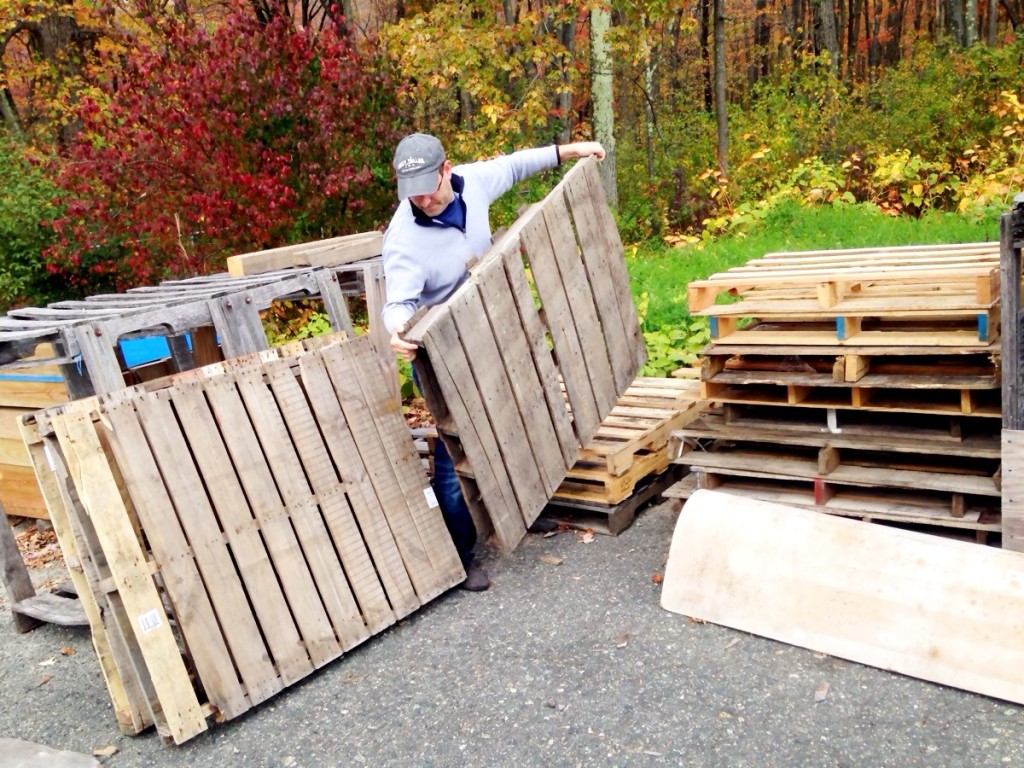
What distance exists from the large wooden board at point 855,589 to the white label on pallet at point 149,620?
2.37 metres

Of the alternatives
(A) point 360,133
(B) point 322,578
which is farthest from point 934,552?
(A) point 360,133

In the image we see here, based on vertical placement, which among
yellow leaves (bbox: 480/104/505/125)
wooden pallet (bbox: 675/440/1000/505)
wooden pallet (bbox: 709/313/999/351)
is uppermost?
yellow leaves (bbox: 480/104/505/125)

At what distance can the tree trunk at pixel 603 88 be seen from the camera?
1326 centimetres

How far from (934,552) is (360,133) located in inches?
325

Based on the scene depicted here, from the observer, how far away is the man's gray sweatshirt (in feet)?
15.3

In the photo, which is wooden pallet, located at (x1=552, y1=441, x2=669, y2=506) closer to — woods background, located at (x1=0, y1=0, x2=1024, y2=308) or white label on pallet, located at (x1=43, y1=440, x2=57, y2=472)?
white label on pallet, located at (x1=43, y1=440, x2=57, y2=472)

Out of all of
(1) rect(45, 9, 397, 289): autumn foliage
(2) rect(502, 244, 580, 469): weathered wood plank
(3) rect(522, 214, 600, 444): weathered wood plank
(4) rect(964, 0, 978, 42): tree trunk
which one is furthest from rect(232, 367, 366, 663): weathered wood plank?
(4) rect(964, 0, 978, 42): tree trunk

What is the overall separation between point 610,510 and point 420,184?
2.22 metres

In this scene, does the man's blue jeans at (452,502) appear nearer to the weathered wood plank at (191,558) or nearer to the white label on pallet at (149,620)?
the weathered wood plank at (191,558)

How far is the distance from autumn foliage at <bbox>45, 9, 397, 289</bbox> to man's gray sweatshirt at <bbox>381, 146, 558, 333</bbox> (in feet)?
16.3

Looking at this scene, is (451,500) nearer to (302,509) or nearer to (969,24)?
(302,509)

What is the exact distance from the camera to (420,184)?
179 inches

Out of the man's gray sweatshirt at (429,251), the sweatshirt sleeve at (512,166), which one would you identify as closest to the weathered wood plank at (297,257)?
the man's gray sweatshirt at (429,251)

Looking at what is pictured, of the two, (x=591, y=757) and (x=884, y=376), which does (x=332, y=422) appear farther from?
(x=884, y=376)
